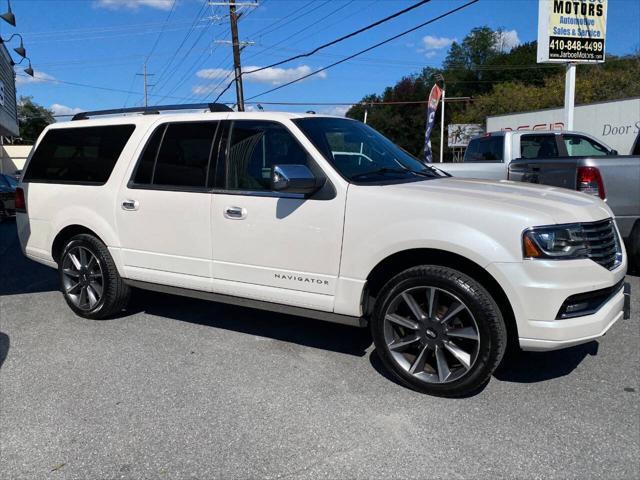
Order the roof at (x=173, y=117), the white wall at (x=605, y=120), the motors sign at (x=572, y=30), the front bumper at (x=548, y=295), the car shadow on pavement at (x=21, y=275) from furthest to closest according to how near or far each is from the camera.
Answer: the white wall at (x=605, y=120), the motors sign at (x=572, y=30), the car shadow on pavement at (x=21, y=275), the roof at (x=173, y=117), the front bumper at (x=548, y=295)

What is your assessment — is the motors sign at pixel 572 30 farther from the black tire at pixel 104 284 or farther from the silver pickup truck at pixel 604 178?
the black tire at pixel 104 284

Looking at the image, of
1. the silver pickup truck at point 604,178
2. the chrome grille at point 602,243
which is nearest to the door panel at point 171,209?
the chrome grille at point 602,243

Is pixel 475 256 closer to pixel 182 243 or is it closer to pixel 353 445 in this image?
pixel 353 445

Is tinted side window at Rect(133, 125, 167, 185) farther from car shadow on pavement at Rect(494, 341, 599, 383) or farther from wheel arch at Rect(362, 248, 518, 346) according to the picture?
car shadow on pavement at Rect(494, 341, 599, 383)

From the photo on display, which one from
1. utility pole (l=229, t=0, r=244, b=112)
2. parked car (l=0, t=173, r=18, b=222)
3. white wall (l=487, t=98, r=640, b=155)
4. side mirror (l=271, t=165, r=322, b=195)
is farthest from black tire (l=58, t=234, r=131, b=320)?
utility pole (l=229, t=0, r=244, b=112)

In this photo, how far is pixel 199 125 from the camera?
470 centimetres

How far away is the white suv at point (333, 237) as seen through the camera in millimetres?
3318

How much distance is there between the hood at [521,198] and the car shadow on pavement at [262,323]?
58.9 inches

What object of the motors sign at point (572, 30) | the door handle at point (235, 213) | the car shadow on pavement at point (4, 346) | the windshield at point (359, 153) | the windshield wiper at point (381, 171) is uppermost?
the motors sign at point (572, 30)

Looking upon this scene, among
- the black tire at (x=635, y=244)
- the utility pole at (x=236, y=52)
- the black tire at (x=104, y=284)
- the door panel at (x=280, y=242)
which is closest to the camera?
the door panel at (x=280, y=242)

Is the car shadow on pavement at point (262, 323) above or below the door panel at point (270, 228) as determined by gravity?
below

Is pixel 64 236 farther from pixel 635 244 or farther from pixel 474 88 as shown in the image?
pixel 474 88

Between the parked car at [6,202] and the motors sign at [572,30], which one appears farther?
the motors sign at [572,30]

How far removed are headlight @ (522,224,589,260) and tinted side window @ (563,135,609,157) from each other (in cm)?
787
